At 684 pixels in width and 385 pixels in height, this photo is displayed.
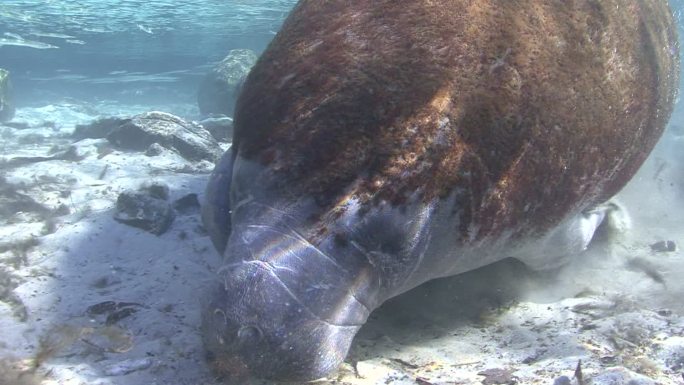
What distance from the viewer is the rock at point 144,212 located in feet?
16.1

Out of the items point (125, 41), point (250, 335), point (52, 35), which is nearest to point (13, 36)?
point (52, 35)

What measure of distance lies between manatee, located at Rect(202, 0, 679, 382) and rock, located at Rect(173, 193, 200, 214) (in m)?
2.39

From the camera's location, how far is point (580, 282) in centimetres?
435

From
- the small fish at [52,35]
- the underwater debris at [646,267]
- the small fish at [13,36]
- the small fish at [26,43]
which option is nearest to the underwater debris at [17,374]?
the underwater debris at [646,267]

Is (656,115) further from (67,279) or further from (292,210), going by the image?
(67,279)

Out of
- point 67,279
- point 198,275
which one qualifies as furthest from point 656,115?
point 67,279

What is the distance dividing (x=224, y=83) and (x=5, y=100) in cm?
861

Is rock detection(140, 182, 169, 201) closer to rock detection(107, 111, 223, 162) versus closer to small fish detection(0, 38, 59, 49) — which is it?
rock detection(107, 111, 223, 162)

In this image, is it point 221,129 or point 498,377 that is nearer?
point 498,377

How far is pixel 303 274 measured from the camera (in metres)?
2.62

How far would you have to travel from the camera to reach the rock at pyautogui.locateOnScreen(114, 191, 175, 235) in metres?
4.90

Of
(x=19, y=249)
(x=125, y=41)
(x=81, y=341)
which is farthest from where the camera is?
(x=125, y=41)

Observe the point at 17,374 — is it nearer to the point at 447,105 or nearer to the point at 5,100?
the point at 447,105

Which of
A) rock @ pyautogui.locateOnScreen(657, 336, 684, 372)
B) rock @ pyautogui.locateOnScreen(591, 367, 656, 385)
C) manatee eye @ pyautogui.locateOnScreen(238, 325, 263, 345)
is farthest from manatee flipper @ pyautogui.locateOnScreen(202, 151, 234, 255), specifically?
rock @ pyautogui.locateOnScreen(657, 336, 684, 372)
